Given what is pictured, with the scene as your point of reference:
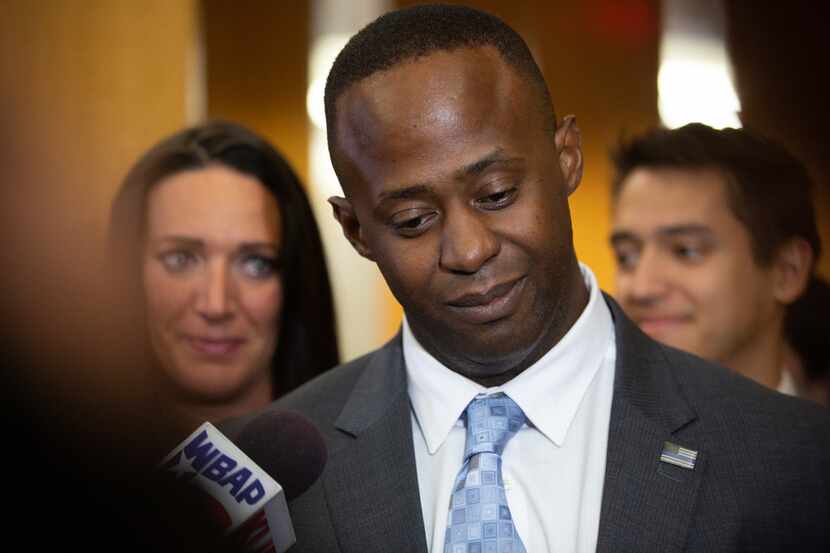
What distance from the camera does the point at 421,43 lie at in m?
1.47

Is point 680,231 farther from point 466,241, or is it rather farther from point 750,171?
point 466,241

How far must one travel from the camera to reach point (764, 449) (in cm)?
144

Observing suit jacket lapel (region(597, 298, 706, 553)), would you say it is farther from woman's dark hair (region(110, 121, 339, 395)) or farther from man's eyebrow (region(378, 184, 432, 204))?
woman's dark hair (region(110, 121, 339, 395))

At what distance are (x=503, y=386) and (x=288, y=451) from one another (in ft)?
1.22

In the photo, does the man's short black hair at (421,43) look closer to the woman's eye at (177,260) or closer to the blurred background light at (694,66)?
the woman's eye at (177,260)

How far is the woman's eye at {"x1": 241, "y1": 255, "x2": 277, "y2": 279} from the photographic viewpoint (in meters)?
2.42

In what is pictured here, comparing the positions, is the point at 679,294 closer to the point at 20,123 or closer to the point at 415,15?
the point at 415,15

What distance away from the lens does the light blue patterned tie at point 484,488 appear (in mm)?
1378

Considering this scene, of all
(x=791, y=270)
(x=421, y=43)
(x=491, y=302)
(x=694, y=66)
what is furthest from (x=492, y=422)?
(x=694, y=66)

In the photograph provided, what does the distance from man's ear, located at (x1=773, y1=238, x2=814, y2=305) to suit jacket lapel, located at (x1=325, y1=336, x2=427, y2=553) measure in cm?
139

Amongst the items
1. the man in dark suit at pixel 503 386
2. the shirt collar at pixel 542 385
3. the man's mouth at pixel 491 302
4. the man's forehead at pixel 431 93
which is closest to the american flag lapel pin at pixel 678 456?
the man in dark suit at pixel 503 386

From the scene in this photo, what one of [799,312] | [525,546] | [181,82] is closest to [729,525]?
[525,546]

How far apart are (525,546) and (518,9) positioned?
298 cm

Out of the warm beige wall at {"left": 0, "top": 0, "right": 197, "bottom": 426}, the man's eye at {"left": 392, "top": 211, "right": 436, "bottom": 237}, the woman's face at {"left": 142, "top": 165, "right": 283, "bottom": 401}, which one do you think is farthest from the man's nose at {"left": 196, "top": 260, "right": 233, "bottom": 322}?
the warm beige wall at {"left": 0, "top": 0, "right": 197, "bottom": 426}
